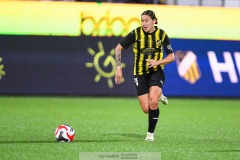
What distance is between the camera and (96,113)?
1561cm

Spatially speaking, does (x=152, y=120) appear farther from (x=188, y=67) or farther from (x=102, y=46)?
(x=188, y=67)

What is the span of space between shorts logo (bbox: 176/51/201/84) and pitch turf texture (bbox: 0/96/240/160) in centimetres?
61

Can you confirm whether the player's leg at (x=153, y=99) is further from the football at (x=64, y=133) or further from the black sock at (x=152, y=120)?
the football at (x=64, y=133)

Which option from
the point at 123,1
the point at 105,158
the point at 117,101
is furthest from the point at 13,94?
the point at 105,158

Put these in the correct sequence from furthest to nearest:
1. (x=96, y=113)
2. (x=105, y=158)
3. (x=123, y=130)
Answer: (x=96, y=113) → (x=123, y=130) → (x=105, y=158)

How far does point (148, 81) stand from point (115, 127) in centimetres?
204

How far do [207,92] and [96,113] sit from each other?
17.4 ft

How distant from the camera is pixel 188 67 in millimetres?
19797

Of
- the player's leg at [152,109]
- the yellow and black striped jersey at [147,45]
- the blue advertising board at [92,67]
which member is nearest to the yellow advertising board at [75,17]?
the blue advertising board at [92,67]

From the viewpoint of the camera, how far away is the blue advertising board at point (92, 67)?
19.1 meters

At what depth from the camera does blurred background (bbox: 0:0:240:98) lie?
19219 mm

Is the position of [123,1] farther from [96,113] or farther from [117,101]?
[96,113]

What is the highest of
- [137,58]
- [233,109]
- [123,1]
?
[123,1]

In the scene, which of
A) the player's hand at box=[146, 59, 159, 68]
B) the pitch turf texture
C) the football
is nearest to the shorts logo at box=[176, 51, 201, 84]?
the pitch turf texture
